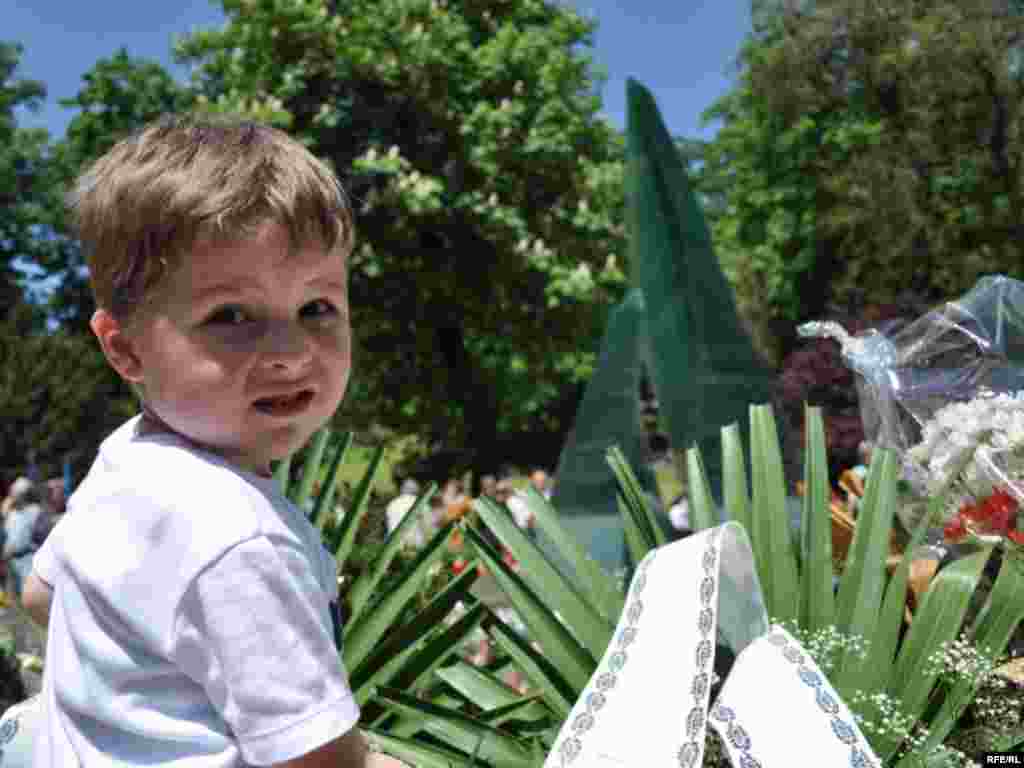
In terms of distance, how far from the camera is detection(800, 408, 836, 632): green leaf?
1.68 meters

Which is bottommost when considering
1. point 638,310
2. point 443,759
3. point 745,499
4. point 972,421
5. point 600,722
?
point 443,759

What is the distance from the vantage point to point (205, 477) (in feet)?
3.32

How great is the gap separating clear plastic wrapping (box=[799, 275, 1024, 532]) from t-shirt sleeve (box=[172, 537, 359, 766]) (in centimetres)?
145

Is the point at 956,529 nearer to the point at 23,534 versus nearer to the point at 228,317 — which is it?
the point at 228,317

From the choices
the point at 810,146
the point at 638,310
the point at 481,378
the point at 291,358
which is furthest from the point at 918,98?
the point at 291,358

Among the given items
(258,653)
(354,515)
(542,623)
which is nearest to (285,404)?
(258,653)

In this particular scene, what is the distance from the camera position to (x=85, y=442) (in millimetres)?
23109

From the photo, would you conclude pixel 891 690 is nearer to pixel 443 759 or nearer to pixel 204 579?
pixel 443 759

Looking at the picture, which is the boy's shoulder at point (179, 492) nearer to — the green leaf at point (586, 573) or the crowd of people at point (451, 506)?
the green leaf at point (586, 573)

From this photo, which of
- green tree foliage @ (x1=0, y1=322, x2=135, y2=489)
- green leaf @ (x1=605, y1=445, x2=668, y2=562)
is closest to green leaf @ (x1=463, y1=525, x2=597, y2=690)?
green leaf @ (x1=605, y1=445, x2=668, y2=562)

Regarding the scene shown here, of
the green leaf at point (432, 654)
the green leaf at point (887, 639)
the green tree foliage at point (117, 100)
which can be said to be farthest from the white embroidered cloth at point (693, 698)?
the green tree foliage at point (117, 100)

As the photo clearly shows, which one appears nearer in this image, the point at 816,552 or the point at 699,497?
the point at 816,552

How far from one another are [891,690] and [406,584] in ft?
3.10

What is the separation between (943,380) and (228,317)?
1749 millimetres
